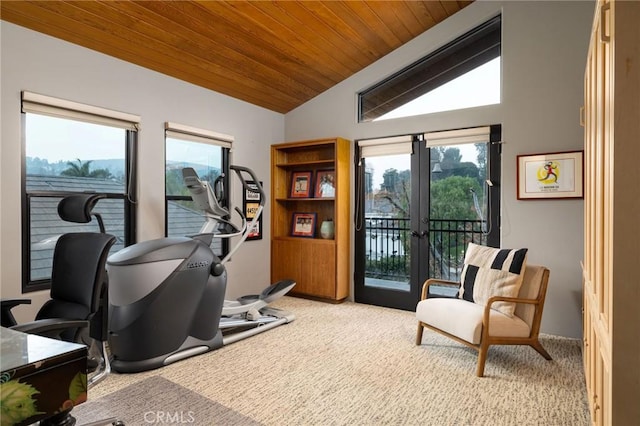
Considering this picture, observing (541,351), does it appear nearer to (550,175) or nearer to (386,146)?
(550,175)

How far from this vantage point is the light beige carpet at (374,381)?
218cm

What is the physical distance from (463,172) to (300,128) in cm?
232

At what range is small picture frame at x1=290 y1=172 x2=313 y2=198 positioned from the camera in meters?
5.18

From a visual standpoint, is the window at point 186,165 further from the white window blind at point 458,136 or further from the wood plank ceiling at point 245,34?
the white window blind at point 458,136

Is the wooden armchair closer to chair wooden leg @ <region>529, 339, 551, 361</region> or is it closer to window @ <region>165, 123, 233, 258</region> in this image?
chair wooden leg @ <region>529, 339, 551, 361</region>

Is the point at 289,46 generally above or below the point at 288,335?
above

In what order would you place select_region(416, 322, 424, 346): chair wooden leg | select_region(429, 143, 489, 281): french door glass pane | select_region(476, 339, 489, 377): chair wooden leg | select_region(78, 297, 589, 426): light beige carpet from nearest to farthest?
select_region(78, 297, 589, 426): light beige carpet → select_region(476, 339, 489, 377): chair wooden leg → select_region(416, 322, 424, 346): chair wooden leg → select_region(429, 143, 489, 281): french door glass pane

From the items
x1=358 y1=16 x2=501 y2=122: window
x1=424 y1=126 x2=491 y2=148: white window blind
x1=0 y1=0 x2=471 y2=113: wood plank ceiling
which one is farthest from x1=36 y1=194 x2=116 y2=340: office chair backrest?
x1=358 y1=16 x2=501 y2=122: window

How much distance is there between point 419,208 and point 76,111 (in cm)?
351

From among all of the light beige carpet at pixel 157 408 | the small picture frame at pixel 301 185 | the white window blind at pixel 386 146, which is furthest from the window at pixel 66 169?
the white window blind at pixel 386 146

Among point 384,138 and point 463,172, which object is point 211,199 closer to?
point 384,138

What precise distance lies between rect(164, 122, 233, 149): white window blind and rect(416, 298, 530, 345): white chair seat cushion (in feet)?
9.86

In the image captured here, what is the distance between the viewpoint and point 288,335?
3.56 metres

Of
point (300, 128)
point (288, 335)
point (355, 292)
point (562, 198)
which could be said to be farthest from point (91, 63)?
point (562, 198)
